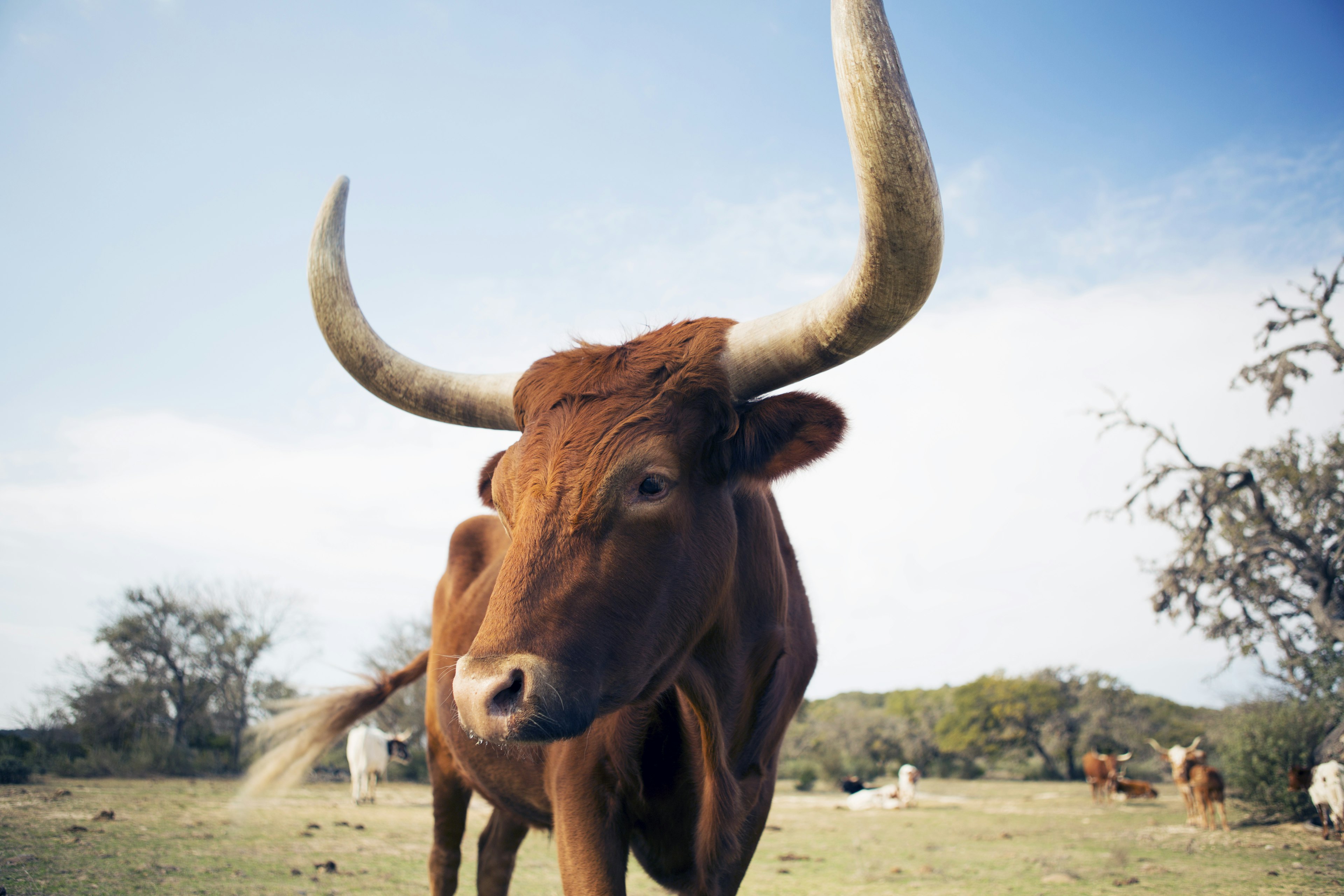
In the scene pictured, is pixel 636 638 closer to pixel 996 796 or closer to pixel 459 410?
pixel 459 410

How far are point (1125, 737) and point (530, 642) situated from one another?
4303cm

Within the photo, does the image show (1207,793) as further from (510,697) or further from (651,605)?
(510,697)

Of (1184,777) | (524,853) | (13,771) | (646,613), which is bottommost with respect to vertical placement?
(1184,777)

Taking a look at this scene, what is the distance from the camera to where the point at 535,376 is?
2434 millimetres

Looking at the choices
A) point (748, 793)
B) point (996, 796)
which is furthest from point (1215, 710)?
point (748, 793)

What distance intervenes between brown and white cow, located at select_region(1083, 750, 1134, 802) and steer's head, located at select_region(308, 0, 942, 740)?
2237cm

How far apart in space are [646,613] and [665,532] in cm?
23

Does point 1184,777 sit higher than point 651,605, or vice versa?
point 651,605

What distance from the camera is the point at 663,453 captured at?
6.82 feet

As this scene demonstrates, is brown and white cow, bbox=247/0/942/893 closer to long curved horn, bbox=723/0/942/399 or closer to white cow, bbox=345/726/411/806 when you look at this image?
long curved horn, bbox=723/0/942/399

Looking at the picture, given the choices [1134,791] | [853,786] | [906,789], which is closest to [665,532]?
[906,789]

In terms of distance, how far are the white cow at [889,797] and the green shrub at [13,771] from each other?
1497cm

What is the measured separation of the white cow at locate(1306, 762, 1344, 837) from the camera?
8.82 meters

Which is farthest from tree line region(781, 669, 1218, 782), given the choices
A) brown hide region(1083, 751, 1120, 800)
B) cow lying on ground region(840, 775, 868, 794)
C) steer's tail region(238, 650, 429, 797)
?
steer's tail region(238, 650, 429, 797)
